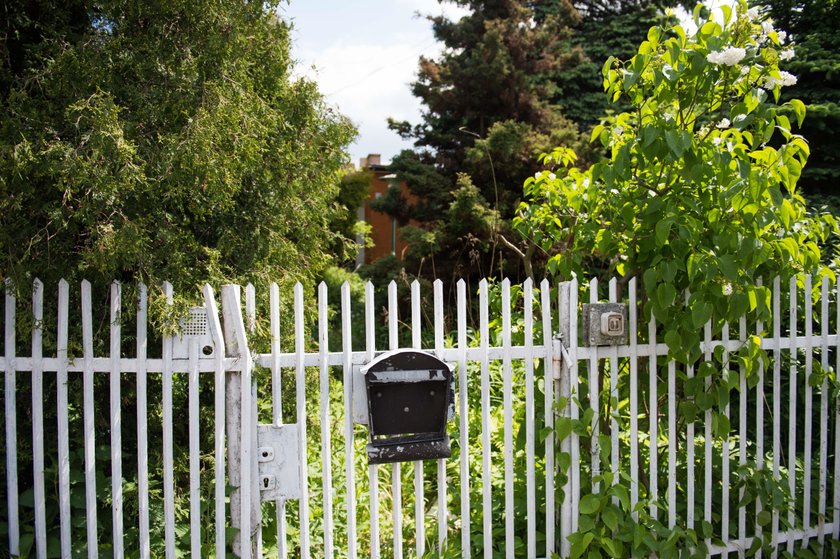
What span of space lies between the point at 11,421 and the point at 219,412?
87cm

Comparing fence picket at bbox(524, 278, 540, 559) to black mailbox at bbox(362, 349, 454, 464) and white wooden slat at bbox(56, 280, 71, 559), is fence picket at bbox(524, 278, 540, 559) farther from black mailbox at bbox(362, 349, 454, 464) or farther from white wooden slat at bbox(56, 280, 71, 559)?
white wooden slat at bbox(56, 280, 71, 559)

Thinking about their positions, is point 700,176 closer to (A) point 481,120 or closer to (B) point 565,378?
(B) point 565,378

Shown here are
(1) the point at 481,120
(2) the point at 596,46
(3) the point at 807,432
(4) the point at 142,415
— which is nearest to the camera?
(4) the point at 142,415

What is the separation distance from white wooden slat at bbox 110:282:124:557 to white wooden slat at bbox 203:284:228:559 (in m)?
0.37

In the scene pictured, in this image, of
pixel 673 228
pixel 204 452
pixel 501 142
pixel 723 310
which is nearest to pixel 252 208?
pixel 204 452

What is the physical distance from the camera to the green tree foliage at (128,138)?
8.97ft

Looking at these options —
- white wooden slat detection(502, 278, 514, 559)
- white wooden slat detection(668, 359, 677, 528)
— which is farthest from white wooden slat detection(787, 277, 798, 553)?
white wooden slat detection(502, 278, 514, 559)

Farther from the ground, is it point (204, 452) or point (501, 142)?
point (501, 142)

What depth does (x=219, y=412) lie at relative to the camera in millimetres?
2764

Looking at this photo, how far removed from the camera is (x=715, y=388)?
10.9 ft

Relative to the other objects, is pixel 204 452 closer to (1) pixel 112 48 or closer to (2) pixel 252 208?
(2) pixel 252 208

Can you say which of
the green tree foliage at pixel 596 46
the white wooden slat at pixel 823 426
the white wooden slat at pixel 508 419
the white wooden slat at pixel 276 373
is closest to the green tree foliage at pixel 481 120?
the green tree foliage at pixel 596 46

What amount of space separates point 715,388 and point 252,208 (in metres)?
2.60

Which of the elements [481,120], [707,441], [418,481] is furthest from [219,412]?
[481,120]
